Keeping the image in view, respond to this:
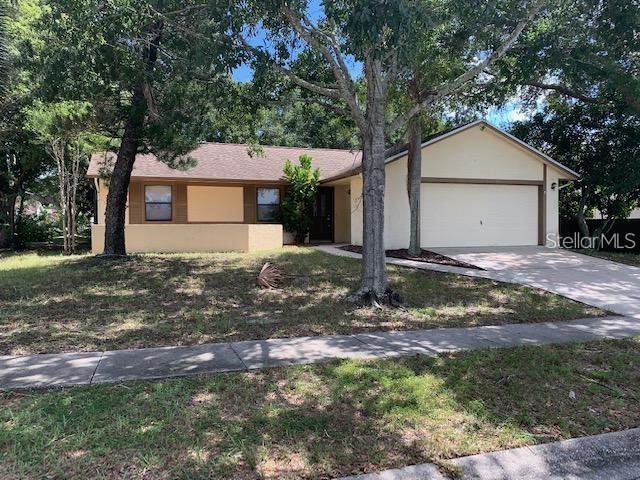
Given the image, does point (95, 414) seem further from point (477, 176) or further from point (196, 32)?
point (477, 176)

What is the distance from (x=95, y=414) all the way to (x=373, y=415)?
227cm

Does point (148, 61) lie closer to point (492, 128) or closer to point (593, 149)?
point (492, 128)

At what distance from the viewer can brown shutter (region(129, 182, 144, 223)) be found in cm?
1816

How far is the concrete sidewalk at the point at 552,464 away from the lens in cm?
340

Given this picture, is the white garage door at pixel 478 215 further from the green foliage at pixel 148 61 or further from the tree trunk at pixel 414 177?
the green foliage at pixel 148 61

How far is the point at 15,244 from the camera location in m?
20.7

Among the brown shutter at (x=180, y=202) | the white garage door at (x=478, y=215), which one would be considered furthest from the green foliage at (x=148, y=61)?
the white garage door at (x=478, y=215)

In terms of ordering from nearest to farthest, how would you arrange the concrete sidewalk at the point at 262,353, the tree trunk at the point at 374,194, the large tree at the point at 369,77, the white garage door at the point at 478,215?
1. the concrete sidewalk at the point at 262,353
2. the large tree at the point at 369,77
3. the tree trunk at the point at 374,194
4. the white garage door at the point at 478,215

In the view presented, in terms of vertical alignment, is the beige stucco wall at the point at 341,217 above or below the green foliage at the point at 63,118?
below

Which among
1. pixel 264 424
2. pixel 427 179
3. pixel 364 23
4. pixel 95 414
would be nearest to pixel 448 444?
pixel 264 424

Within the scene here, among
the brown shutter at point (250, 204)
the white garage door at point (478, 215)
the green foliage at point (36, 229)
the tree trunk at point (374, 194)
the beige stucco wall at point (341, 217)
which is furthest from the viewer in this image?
the green foliage at point (36, 229)

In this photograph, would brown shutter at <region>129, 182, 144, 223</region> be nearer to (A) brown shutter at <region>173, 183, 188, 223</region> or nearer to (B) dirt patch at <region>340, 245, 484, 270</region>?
(A) brown shutter at <region>173, 183, 188, 223</region>

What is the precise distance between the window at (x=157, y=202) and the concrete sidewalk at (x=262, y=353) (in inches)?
530

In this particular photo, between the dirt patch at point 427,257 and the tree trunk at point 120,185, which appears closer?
the tree trunk at point 120,185
